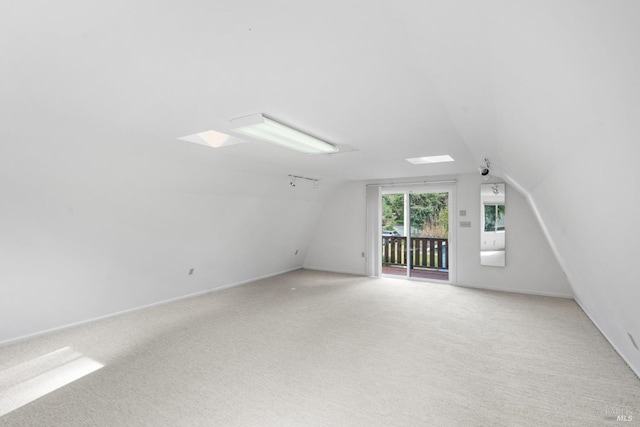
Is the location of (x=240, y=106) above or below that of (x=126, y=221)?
above

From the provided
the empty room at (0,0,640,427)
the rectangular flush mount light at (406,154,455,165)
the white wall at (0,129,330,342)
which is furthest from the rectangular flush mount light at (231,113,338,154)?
the rectangular flush mount light at (406,154,455,165)

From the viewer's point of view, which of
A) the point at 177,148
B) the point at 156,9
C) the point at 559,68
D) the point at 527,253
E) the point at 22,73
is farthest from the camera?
the point at 527,253

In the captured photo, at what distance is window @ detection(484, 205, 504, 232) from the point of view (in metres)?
5.70

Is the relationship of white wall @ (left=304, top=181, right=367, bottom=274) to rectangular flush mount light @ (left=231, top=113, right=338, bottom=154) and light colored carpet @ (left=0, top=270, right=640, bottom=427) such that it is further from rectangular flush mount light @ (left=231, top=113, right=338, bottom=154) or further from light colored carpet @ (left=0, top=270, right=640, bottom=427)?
rectangular flush mount light @ (left=231, top=113, right=338, bottom=154)

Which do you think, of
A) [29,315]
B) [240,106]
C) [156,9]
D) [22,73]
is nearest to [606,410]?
[240,106]

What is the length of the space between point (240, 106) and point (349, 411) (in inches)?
90.3

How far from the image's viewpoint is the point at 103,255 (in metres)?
3.79

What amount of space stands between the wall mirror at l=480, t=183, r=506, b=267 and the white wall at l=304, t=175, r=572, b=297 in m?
0.09

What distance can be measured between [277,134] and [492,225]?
186 inches

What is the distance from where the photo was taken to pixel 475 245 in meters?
5.95

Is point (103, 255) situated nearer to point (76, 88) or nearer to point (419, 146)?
point (76, 88)

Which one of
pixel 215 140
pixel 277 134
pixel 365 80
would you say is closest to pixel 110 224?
pixel 215 140

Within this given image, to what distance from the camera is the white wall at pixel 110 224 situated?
2.91m

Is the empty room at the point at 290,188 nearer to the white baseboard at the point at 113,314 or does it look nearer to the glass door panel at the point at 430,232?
the white baseboard at the point at 113,314
